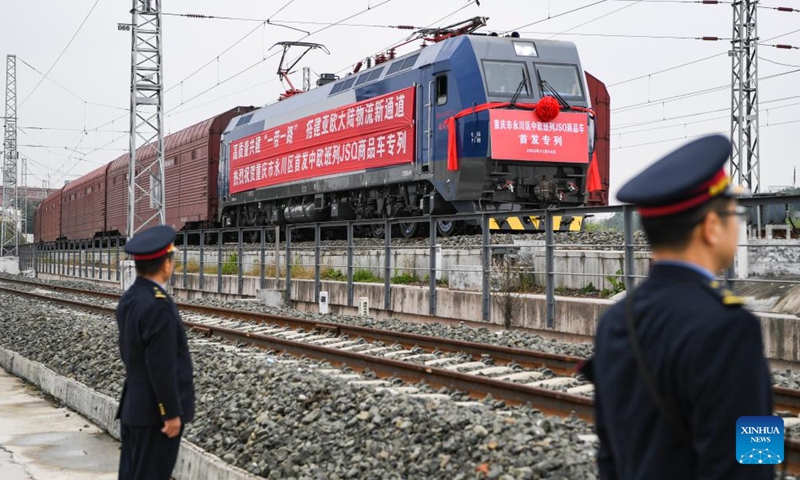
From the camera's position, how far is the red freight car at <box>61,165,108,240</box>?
40531mm

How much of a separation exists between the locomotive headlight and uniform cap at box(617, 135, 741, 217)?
48.5 feet

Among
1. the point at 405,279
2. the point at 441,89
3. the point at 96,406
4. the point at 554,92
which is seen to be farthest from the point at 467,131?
the point at 96,406

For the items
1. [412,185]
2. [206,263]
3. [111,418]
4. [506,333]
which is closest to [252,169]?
[206,263]

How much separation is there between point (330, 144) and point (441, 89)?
4.87 m

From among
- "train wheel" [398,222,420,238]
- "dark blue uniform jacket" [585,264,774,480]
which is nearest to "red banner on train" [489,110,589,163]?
"train wheel" [398,222,420,238]

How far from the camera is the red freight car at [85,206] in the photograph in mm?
40531

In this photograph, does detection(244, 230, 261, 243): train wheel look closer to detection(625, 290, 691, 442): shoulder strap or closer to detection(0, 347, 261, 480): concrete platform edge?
detection(0, 347, 261, 480): concrete platform edge

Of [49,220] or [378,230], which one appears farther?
[49,220]

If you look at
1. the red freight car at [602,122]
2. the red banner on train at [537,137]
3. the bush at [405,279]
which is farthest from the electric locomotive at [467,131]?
the red freight car at [602,122]

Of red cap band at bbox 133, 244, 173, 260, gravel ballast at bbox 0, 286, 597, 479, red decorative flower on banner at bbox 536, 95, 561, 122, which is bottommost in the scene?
gravel ballast at bbox 0, 286, 597, 479

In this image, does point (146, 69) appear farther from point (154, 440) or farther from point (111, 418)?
point (154, 440)

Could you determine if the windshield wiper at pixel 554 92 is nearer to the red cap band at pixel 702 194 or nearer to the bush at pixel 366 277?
the bush at pixel 366 277

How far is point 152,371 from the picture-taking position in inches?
175

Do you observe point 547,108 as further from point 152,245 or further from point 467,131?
point 152,245
